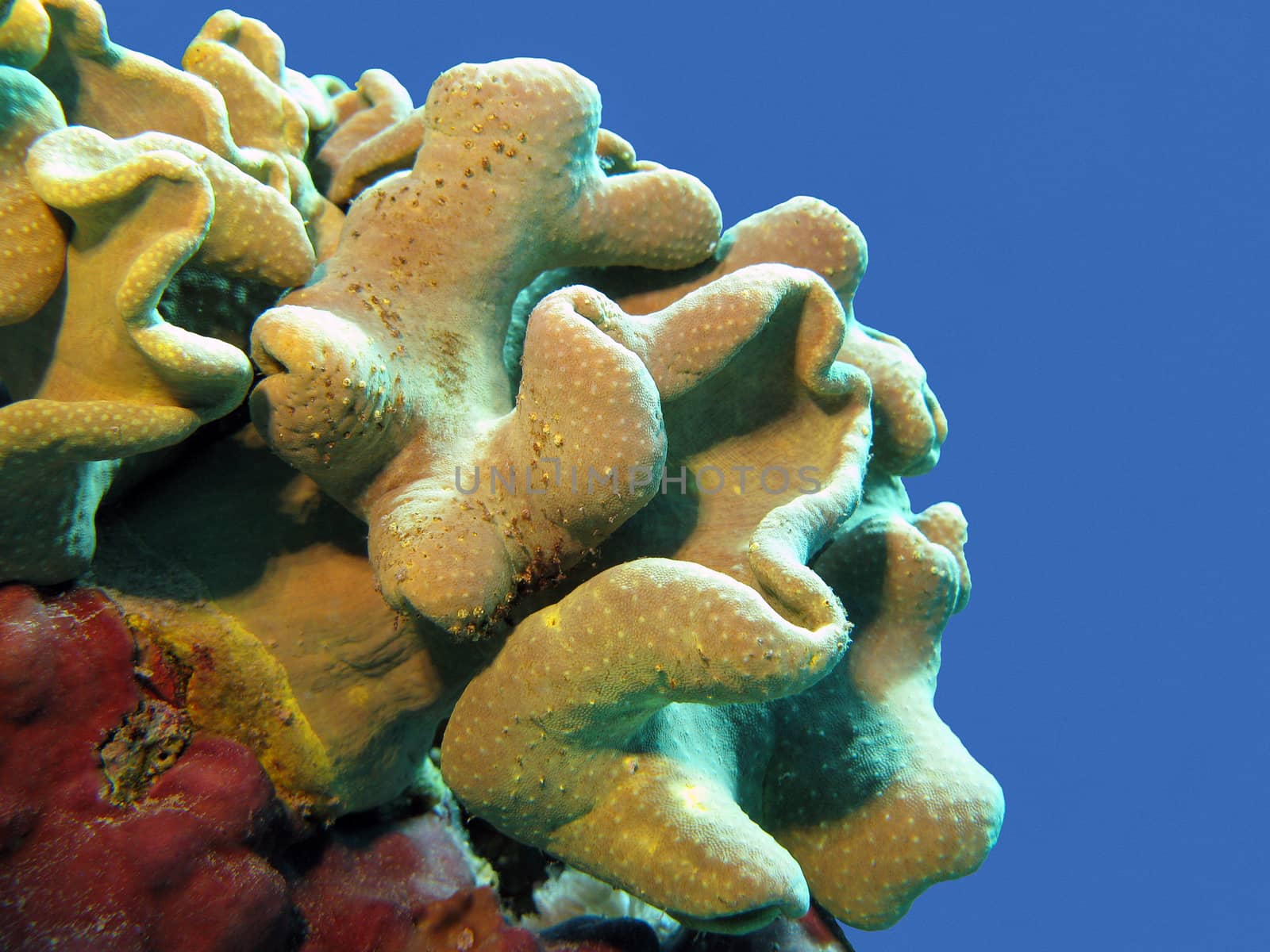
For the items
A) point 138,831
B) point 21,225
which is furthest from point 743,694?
point 21,225

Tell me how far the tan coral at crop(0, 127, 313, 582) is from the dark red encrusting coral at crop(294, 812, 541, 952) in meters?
1.04

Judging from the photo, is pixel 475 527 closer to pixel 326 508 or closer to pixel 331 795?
pixel 326 508

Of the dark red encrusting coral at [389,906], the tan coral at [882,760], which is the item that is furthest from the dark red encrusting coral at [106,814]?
the tan coral at [882,760]

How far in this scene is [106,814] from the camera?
5.40ft

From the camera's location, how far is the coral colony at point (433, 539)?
1.59 m

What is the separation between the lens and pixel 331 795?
2.12 metres

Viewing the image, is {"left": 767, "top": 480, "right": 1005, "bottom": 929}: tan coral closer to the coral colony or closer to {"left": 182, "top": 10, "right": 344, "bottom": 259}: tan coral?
the coral colony

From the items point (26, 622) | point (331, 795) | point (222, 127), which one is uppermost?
point (222, 127)

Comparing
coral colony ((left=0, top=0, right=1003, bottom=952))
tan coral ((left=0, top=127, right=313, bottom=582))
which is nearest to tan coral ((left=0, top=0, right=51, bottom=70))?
coral colony ((left=0, top=0, right=1003, bottom=952))

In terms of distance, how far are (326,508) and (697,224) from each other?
4.71ft

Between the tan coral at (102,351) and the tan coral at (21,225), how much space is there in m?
0.05

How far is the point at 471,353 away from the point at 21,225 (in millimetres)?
1009

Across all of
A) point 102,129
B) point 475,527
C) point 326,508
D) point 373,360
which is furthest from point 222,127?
point 475,527

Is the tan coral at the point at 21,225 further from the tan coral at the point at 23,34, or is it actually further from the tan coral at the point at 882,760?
the tan coral at the point at 882,760
